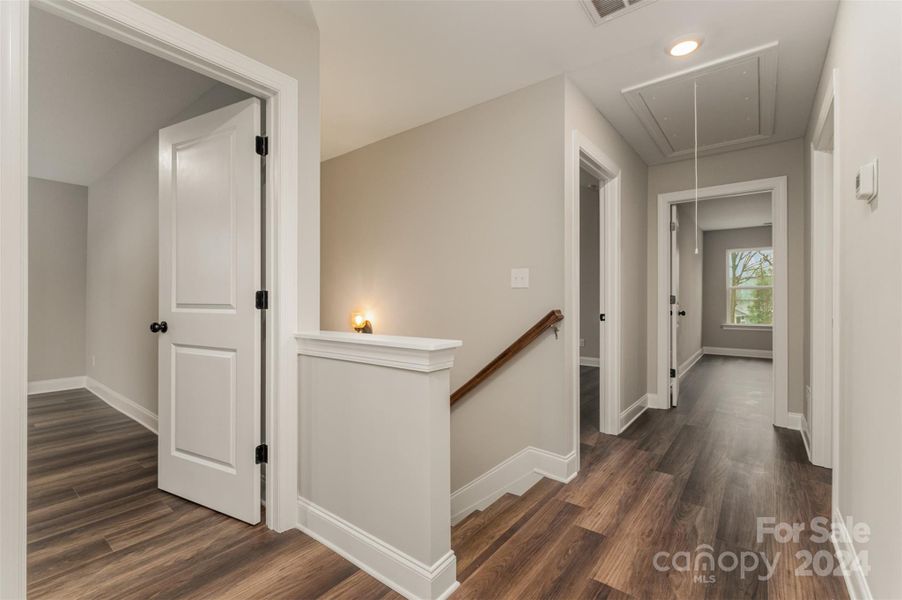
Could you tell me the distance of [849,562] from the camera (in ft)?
4.92

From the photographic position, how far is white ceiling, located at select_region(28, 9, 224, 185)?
220cm

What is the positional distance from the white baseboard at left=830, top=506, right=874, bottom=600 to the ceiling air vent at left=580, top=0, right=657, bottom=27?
94.8 inches

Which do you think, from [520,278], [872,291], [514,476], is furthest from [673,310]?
[872,291]

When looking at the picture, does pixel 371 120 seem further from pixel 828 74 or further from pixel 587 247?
pixel 587 247

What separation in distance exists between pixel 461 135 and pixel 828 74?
2116mm

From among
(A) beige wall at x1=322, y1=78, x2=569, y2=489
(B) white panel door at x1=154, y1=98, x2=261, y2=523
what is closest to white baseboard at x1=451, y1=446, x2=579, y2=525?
(A) beige wall at x1=322, y1=78, x2=569, y2=489

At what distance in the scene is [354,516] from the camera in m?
1.71

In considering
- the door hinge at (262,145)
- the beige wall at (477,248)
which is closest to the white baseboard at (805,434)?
the beige wall at (477,248)

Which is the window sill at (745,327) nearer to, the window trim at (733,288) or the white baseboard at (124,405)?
the window trim at (733,288)

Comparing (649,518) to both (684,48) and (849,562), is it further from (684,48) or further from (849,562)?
(684,48)

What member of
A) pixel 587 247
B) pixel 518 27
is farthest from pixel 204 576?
pixel 587 247

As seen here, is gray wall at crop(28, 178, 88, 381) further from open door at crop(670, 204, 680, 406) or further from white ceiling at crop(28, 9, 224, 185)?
open door at crop(670, 204, 680, 406)

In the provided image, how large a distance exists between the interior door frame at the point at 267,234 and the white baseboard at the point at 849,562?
2.20 meters

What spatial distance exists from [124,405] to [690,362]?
760cm
